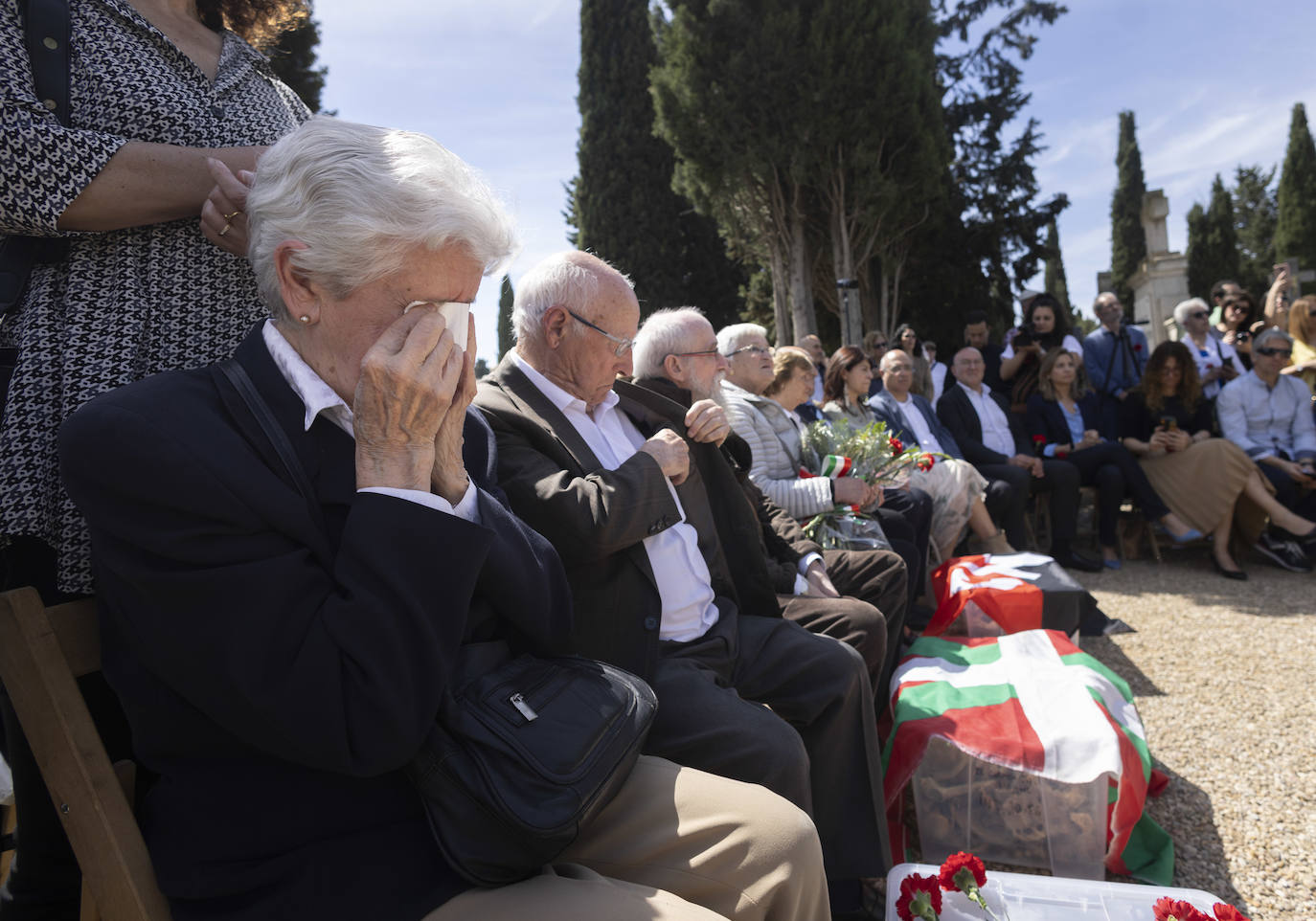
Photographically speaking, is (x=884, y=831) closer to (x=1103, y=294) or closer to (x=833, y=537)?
(x=833, y=537)

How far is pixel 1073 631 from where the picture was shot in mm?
3932

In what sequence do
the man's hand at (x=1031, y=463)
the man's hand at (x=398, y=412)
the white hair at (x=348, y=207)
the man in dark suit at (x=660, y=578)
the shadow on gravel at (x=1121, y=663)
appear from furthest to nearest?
1. the man's hand at (x=1031, y=463)
2. the shadow on gravel at (x=1121, y=663)
3. the man in dark suit at (x=660, y=578)
4. the white hair at (x=348, y=207)
5. the man's hand at (x=398, y=412)

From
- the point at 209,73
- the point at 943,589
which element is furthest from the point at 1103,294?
the point at 209,73

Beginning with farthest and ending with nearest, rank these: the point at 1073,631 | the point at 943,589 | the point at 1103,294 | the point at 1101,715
→ the point at 1103,294, the point at 943,589, the point at 1073,631, the point at 1101,715

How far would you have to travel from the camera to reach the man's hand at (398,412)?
1.30 metres

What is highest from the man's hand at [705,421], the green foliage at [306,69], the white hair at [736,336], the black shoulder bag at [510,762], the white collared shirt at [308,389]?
the green foliage at [306,69]

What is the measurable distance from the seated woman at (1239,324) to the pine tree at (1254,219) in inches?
1101

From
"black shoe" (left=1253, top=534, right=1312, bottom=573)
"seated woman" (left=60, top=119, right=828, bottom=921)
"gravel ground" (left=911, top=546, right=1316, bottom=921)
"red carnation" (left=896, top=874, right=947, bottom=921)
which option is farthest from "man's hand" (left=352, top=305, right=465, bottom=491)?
"black shoe" (left=1253, top=534, right=1312, bottom=573)

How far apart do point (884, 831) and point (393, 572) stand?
71.1 inches

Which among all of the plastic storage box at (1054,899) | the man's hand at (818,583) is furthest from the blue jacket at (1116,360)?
the plastic storage box at (1054,899)

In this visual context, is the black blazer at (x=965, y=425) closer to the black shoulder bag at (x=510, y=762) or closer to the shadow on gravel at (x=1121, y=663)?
the shadow on gravel at (x=1121, y=663)

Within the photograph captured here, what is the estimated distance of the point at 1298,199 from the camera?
29125mm

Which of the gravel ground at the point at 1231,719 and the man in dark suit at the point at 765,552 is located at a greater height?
the man in dark suit at the point at 765,552

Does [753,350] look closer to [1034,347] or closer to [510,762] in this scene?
[510,762]
